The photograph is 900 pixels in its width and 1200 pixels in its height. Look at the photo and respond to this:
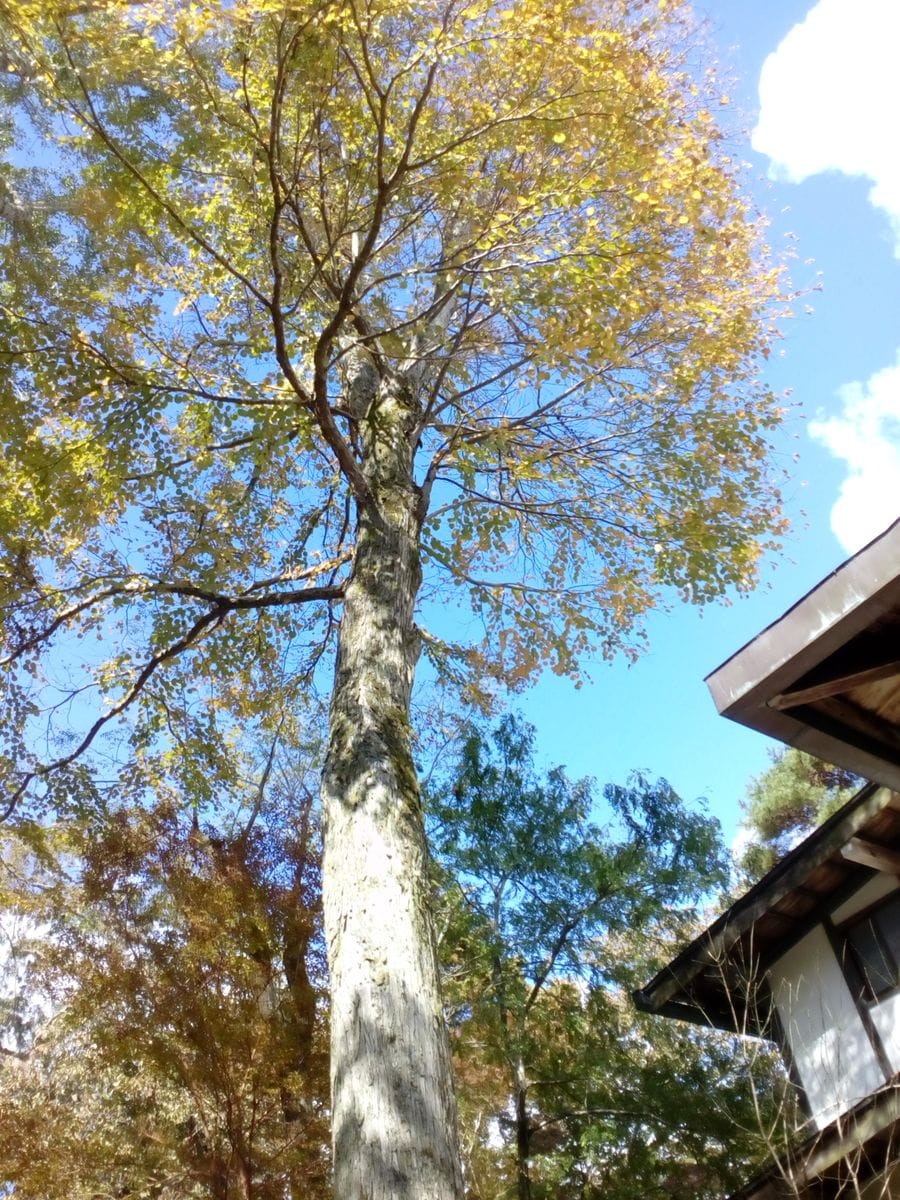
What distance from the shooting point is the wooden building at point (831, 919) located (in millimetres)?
3498

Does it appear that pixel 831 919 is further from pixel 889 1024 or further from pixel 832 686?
pixel 832 686

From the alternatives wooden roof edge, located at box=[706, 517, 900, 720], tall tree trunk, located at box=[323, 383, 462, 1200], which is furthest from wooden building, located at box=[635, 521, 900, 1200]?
tall tree trunk, located at box=[323, 383, 462, 1200]

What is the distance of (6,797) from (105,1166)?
380 centimetres

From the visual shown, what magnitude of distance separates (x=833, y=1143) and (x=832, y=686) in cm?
385

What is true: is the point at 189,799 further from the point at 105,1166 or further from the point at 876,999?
the point at 876,999

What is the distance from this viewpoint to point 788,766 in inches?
628

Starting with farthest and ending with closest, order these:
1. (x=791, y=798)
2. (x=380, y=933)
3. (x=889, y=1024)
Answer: (x=791, y=798) → (x=889, y=1024) → (x=380, y=933)

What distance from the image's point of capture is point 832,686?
366 cm

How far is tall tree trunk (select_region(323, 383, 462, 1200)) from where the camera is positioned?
267cm

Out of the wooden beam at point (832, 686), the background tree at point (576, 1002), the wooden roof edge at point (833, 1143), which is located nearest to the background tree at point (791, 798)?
the background tree at point (576, 1002)

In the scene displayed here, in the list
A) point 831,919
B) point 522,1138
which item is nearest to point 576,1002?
point 522,1138

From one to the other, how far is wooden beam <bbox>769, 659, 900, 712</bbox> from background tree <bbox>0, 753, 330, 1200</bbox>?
549cm

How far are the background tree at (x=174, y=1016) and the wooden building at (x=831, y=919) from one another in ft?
10.5

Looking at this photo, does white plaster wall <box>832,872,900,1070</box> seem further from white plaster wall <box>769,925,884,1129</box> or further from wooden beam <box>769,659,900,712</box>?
wooden beam <box>769,659,900,712</box>
